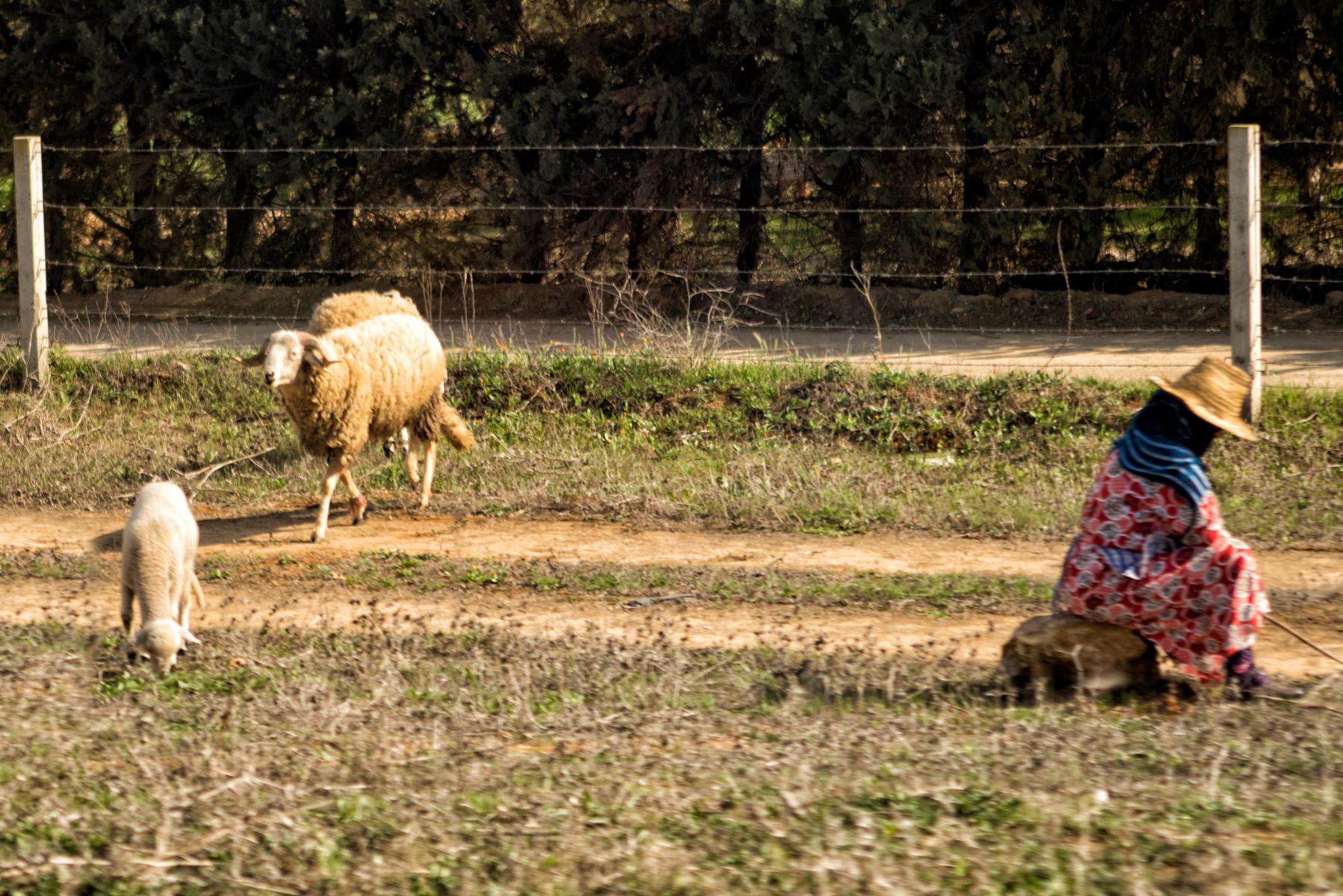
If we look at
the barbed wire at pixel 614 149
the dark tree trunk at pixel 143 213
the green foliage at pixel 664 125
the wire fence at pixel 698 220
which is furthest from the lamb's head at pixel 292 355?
the dark tree trunk at pixel 143 213

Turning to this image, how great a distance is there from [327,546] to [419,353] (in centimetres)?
176

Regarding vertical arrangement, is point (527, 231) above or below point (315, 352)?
above

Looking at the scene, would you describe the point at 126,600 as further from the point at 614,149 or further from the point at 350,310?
the point at 614,149

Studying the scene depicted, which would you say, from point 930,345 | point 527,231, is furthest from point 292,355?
point 527,231

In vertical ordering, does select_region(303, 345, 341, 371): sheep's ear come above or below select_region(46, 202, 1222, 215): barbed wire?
below

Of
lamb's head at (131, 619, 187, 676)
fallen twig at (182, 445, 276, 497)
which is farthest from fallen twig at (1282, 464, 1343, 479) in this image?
fallen twig at (182, 445, 276, 497)

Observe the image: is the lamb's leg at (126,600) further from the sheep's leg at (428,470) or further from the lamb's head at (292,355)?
the sheep's leg at (428,470)

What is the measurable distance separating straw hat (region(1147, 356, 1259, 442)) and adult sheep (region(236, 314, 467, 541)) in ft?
17.8

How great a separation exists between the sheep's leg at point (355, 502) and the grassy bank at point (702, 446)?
22.3 inches

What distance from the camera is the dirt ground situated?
6430mm

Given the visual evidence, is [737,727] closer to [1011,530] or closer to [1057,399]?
[1011,530]

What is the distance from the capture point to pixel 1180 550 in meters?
5.29

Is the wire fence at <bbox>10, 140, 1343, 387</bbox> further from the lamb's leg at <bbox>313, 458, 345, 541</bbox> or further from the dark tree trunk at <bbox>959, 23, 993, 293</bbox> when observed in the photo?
the lamb's leg at <bbox>313, 458, 345, 541</bbox>

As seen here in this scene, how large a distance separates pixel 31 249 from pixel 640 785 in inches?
387
